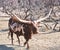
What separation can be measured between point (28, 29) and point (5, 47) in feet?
4.86

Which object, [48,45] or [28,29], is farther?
[48,45]

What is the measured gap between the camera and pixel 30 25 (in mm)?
8797

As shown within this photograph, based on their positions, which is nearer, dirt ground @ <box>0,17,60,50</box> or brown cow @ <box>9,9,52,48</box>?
brown cow @ <box>9,9,52,48</box>

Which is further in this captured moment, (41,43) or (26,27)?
(41,43)

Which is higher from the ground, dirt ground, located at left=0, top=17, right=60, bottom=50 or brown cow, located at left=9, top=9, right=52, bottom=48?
brown cow, located at left=9, top=9, right=52, bottom=48

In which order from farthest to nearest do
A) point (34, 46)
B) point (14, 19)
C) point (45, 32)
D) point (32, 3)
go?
1. point (32, 3)
2. point (45, 32)
3. point (34, 46)
4. point (14, 19)

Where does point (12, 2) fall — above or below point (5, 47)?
above

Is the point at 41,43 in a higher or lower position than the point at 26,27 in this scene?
lower

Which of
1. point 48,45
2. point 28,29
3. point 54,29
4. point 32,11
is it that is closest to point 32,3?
point 32,11

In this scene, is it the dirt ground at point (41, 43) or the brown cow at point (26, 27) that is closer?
the brown cow at point (26, 27)

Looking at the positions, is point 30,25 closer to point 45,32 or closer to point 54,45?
point 54,45

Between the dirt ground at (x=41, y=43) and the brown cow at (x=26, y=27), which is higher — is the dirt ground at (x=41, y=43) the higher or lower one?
the lower one

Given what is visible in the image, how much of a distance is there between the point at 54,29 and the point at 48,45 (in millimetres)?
4194

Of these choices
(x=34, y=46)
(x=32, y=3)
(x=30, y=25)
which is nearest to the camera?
(x=30, y=25)
